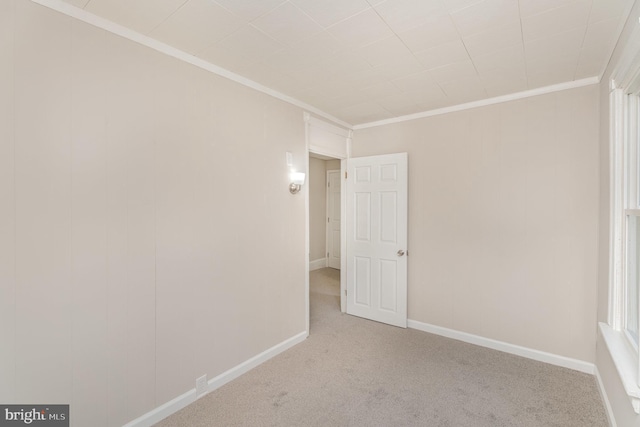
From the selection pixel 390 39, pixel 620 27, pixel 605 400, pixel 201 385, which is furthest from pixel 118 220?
pixel 605 400

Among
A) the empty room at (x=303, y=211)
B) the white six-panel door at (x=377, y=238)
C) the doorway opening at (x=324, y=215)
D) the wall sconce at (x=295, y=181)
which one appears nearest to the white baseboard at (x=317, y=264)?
the doorway opening at (x=324, y=215)

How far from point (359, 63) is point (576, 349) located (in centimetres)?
308

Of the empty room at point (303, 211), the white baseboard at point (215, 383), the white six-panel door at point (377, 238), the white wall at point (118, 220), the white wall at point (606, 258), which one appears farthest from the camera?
the white six-panel door at point (377, 238)

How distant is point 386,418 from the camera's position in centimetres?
200

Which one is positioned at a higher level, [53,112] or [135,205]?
[53,112]

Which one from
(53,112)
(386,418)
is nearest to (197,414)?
(386,418)

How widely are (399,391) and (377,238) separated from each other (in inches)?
68.8

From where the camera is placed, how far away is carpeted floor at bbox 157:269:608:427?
2.00 metres

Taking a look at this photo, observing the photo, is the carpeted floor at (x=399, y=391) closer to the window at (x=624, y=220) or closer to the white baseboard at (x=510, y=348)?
the white baseboard at (x=510, y=348)

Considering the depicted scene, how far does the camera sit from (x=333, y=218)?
22.0 feet

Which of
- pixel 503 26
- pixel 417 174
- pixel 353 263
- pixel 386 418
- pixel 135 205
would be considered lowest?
pixel 386 418

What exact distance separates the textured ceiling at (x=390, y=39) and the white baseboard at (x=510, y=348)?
2460 millimetres

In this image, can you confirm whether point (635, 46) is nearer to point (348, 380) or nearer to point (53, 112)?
point (348, 380)

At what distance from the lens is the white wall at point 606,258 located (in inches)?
Answer: 67.8
